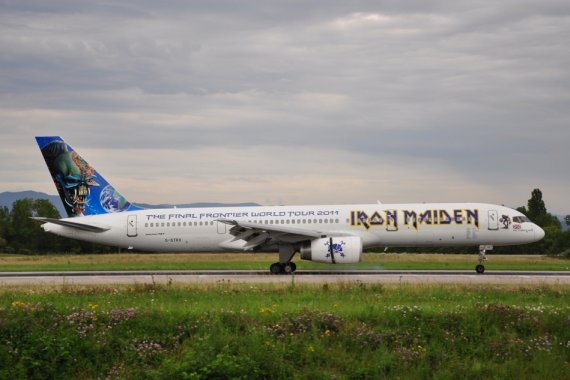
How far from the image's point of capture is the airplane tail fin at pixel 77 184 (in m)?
42.1

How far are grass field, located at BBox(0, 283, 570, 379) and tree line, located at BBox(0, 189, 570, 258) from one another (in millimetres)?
64595

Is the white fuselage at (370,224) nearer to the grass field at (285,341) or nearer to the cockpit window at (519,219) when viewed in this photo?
the cockpit window at (519,219)

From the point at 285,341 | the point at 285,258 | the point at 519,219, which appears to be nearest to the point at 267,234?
the point at 285,258

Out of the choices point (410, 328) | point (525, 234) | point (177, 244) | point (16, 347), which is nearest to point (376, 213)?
point (525, 234)

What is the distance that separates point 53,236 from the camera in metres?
105

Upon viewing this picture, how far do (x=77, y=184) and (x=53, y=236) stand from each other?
66355 mm

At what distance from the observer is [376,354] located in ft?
49.0

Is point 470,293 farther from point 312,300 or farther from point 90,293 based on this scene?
point 90,293

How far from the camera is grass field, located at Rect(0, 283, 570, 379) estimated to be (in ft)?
46.6

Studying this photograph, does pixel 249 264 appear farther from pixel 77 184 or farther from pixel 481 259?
pixel 481 259

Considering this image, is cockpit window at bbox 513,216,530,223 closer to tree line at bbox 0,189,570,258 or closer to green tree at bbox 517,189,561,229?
tree line at bbox 0,189,570,258

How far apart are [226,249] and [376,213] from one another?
8.14m

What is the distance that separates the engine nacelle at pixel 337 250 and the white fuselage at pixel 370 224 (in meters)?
2.12

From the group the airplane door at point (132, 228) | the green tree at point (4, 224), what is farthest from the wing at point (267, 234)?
the green tree at point (4, 224)
